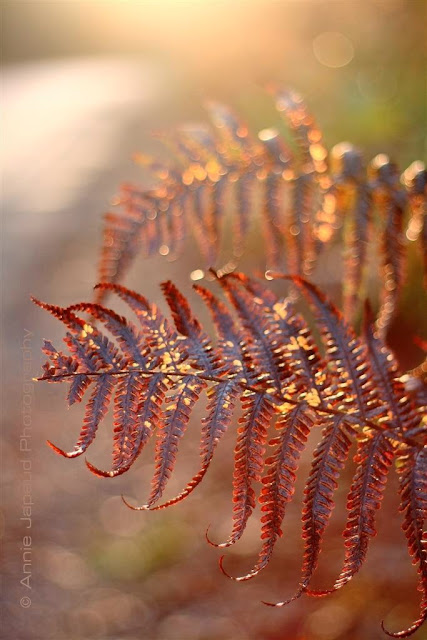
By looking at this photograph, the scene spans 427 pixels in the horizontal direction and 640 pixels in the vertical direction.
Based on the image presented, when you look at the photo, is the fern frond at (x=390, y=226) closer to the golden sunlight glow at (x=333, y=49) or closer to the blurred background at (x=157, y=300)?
the blurred background at (x=157, y=300)

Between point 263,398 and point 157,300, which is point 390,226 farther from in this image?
point 157,300

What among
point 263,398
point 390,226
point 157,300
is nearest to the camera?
point 263,398

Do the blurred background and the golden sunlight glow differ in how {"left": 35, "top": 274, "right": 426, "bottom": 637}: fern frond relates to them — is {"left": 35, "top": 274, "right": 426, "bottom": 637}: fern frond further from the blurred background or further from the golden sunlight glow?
the golden sunlight glow

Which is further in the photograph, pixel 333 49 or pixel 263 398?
pixel 333 49

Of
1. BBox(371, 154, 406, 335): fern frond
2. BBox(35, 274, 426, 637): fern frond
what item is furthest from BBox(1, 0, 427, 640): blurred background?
BBox(35, 274, 426, 637): fern frond

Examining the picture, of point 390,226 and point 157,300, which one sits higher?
point 157,300

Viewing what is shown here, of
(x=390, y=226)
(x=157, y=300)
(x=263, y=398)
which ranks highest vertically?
(x=157, y=300)

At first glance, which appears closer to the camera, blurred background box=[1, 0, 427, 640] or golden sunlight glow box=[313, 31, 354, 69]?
blurred background box=[1, 0, 427, 640]

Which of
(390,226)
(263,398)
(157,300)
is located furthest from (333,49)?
(263,398)

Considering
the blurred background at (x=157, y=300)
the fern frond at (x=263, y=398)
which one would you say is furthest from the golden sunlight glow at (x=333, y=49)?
the fern frond at (x=263, y=398)

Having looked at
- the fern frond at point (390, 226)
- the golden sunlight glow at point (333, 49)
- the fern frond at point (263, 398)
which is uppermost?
the golden sunlight glow at point (333, 49)
